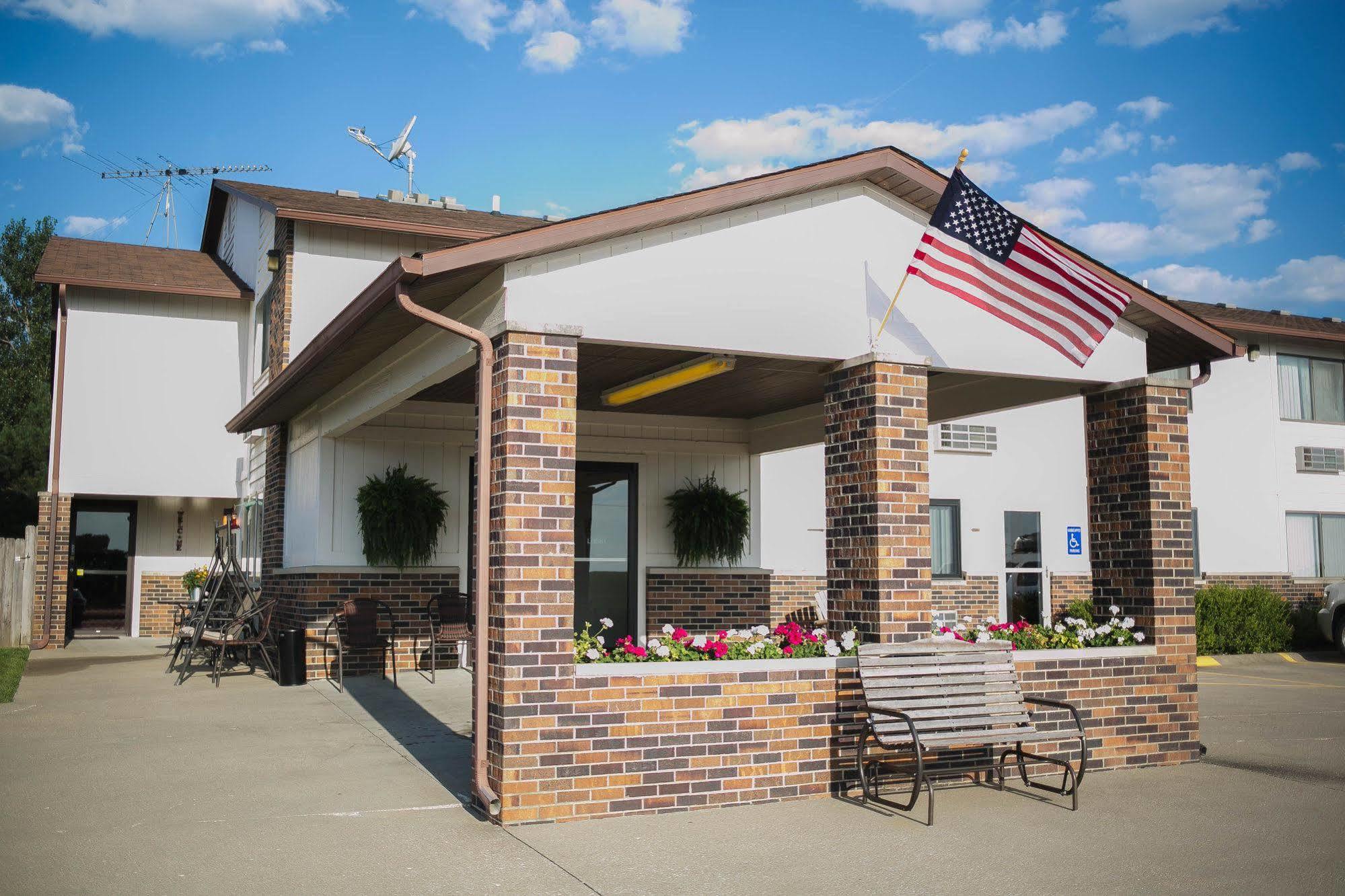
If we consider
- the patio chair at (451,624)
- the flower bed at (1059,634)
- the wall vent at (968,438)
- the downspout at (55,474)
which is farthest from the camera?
the wall vent at (968,438)

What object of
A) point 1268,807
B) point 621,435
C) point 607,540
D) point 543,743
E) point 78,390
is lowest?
point 1268,807

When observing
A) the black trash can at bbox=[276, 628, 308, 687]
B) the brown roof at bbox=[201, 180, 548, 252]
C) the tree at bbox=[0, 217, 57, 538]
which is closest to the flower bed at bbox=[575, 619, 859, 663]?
the black trash can at bbox=[276, 628, 308, 687]

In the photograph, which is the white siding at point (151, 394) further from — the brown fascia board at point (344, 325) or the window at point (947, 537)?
the window at point (947, 537)

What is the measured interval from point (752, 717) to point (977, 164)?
4.48 meters

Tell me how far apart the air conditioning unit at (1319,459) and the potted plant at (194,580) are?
18.9 metres

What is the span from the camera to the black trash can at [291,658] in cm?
1255

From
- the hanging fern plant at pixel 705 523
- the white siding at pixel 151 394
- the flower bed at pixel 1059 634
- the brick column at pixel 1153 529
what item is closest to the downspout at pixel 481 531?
the flower bed at pixel 1059 634

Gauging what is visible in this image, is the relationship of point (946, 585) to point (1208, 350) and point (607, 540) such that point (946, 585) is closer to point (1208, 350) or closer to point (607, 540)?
point (607, 540)

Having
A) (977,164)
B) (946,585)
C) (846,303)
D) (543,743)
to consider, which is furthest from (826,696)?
(946,585)

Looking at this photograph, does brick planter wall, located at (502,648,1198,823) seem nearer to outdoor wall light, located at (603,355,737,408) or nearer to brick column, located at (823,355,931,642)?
brick column, located at (823,355,931,642)

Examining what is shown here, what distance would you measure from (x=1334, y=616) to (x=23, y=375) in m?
33.8

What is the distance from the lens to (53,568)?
59.8ft

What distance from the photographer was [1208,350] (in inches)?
372

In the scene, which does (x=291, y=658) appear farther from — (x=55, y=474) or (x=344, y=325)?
(x=55, y=474)
